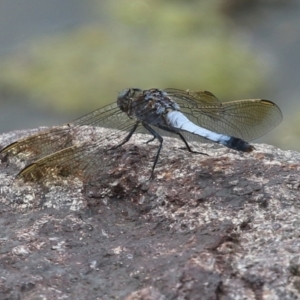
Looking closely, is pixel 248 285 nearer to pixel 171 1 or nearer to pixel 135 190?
pixel 135 190

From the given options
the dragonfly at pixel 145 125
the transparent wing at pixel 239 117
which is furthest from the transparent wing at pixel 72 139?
the transparent wing at pixel 239 117

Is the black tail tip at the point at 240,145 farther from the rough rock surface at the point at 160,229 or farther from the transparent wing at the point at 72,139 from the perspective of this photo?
the transparent wing at the point at 72,139

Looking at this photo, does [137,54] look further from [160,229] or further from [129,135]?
[160,229]

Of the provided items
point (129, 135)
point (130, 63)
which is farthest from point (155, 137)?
point (130, 63)

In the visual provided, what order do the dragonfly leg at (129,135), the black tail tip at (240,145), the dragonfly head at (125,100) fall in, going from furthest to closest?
1. the dragonfly head at (125,100)
2. the dragonfly leg at (129,135)
3. the black tail tip at (240,145)

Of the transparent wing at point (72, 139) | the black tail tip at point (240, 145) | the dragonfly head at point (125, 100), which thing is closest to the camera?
the black tail tip at point (240, 145)

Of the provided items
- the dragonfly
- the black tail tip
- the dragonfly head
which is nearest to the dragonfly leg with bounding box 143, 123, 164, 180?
the dragonfly

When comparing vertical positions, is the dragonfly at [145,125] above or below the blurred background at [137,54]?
below
